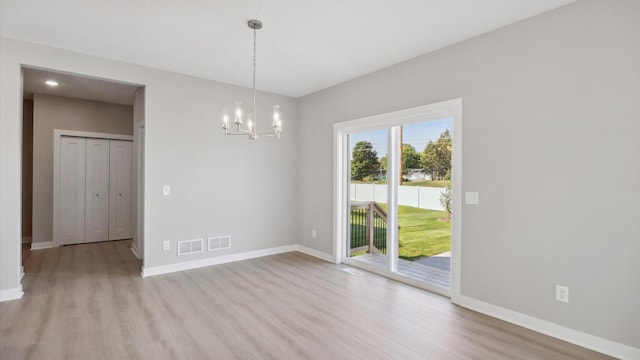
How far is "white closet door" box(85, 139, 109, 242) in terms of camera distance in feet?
20.0

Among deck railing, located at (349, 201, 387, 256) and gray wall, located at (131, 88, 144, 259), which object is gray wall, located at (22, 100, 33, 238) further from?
deck railing, located at (349, 201, 387, 256)

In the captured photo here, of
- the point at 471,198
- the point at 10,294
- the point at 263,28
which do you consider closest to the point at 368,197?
the point at 471,198

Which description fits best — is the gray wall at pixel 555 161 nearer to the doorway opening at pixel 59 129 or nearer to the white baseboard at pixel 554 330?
the white baseboard at pixel 554 330

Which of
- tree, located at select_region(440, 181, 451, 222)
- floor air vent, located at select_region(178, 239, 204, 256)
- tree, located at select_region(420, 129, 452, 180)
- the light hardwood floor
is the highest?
tree, located at select_region(420, 129, 452, 180)

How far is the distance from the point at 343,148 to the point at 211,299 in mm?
2860

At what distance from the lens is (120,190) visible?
6.43m

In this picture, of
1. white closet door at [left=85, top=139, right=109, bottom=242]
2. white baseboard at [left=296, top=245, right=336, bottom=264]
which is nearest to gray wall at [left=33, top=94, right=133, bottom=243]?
white closet door at [left=85, top=139, right=109, bottom=242]

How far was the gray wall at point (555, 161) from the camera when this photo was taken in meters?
2.32

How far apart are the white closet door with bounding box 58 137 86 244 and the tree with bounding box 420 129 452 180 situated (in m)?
6.36

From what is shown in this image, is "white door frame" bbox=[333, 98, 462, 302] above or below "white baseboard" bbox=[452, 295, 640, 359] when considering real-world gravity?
above

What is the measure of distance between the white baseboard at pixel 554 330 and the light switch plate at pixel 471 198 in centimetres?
99

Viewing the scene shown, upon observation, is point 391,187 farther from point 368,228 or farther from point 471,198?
point 471,198

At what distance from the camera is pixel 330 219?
504 cm

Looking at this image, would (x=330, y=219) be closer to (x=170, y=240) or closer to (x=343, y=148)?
(x=343, y=148)
